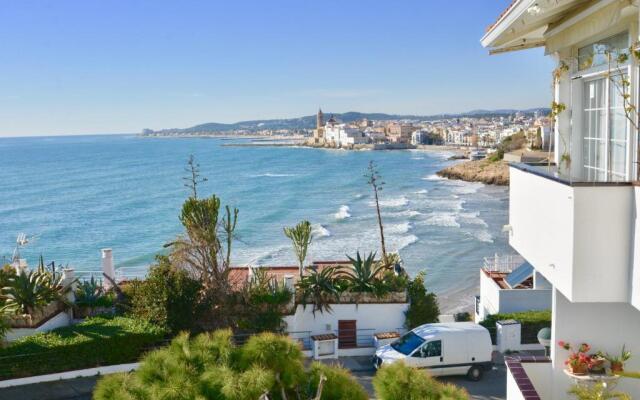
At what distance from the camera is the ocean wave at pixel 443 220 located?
5026 centimetres

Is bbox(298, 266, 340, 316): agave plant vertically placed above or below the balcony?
below

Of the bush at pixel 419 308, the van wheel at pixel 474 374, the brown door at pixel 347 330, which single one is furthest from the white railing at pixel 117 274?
the van wheel at pixel 474 374

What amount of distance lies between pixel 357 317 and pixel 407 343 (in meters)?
2.37

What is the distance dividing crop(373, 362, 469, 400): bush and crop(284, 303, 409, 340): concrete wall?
993cm

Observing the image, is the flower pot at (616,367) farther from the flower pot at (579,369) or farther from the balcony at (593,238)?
the balcony at (593,238)

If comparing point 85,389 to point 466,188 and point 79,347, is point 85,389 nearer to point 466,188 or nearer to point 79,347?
point 79,347

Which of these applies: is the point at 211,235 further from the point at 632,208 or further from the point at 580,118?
the point at 632,208

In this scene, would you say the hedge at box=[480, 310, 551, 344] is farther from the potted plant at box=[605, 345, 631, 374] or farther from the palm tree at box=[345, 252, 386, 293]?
the potted plant at box=[605, 345, 631, 374]

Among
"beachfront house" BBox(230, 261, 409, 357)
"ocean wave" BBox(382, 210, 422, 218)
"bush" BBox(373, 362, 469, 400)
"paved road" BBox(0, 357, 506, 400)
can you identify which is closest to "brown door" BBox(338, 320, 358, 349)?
"beachfront house" BBox(230, 261, 409, 357)

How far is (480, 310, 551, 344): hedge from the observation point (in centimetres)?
1603

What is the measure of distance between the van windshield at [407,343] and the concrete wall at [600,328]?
6561 mm

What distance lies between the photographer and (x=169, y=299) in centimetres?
1522

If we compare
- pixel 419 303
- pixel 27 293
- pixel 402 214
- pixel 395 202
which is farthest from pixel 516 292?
pixel 395 202

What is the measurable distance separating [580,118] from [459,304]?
68.8 ft
